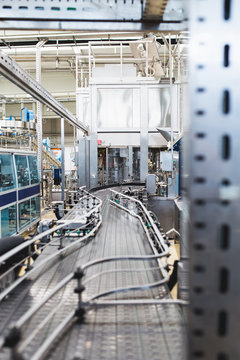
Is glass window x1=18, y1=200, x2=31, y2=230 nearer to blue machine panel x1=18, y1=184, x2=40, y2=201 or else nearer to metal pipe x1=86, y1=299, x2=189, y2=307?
blue machine panel x1=18, y1=184, x2=40, y2=201

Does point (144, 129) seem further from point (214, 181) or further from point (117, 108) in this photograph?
point (214, 181)

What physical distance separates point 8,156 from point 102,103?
557 cm

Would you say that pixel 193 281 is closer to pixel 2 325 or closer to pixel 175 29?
pixel 175 29

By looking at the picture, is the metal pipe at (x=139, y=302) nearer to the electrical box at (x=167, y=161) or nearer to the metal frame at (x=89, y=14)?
the metal frame at (x=89, y=14)

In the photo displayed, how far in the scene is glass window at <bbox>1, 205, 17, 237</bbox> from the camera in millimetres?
7539

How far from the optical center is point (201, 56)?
0.95m

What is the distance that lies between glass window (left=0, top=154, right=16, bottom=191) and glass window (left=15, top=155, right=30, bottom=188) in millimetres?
384

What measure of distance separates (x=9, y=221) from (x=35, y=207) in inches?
91.3

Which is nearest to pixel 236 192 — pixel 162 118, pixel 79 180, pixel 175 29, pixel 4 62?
pixel 175 29

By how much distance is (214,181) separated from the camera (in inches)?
36.7

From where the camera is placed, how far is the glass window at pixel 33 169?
32.7ft

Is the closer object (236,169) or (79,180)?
(236,169)

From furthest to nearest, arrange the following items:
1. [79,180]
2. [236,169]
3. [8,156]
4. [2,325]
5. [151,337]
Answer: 1. [79,180]
2. [8,156]
3. [2,325]
4. [151,337]
5. [236,169]

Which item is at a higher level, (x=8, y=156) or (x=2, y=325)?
(x=8, y=156)
